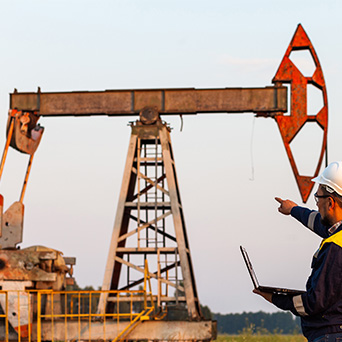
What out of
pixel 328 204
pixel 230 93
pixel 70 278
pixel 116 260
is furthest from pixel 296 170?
pixel 328 204

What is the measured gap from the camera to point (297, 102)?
16469 millimetres

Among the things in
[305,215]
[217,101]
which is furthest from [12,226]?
[305,215]

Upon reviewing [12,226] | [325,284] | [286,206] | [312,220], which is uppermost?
[12,226]

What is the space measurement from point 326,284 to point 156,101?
1302cm

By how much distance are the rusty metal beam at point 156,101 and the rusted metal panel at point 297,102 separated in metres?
0.22

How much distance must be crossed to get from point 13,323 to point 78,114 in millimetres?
5055

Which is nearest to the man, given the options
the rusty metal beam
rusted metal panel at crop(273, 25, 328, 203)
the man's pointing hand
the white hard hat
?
the white hard hat

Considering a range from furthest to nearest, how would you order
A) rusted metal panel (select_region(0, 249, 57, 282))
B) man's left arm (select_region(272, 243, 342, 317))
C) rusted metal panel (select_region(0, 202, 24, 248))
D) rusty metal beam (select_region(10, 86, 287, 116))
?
1. rusty metal beam (select_region(10, 86, 287, 116))
2. rusted metal panel (select_region(0, 202, 24, 248))
3. rusted metal panel (select_region(0, 249, 57, 282))
4. man's left arm (select_region(272, 243, 342, 317))

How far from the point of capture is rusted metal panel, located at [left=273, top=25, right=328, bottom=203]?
1628cm

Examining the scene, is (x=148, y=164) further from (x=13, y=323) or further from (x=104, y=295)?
(x=13, y=323)

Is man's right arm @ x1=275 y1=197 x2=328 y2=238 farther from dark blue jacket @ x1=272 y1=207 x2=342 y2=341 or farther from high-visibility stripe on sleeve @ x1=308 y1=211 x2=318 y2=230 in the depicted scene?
dark blue jacket @ x1=272 y1=207 x2=342 y2=341

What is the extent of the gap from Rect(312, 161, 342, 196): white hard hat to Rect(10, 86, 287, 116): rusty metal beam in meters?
12.3

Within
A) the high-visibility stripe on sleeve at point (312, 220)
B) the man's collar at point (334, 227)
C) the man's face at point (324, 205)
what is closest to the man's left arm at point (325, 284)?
the man's collar at point (334, 227)

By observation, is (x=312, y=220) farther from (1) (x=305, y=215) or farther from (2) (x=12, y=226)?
(2) (x=12, y=226)
